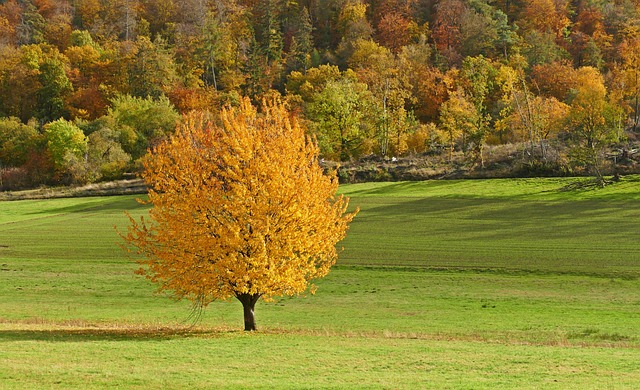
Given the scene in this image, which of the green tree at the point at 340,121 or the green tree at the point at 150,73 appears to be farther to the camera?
the green tree at the point at 150,73

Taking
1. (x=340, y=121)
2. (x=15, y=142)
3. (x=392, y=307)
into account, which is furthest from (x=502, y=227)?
(x=15, y=142)

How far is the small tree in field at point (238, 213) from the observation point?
28.8m

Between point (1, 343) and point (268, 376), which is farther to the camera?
point (1, 343)

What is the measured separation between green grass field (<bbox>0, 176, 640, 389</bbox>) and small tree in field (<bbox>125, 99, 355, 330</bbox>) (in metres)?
2.44

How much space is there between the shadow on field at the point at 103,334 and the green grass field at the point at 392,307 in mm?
115

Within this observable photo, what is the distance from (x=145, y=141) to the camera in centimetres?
9956

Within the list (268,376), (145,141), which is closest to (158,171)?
(268,376)

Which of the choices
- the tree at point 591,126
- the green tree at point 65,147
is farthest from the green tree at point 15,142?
the tree at point 591,126

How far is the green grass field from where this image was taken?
70.6 ft

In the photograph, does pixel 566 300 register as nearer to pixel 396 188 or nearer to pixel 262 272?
pixel 262 272

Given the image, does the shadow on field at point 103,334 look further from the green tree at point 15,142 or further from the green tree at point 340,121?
the green tree at point 15,142

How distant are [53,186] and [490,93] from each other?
61700 millimetres

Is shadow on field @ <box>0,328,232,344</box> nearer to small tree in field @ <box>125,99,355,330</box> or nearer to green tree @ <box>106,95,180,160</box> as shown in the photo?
small tree in field @ <box>125,99,355,330</box>

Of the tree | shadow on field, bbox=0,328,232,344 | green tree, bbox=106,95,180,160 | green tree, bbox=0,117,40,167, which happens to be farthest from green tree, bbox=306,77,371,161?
shadow on field, bbox=0,328,232,344
